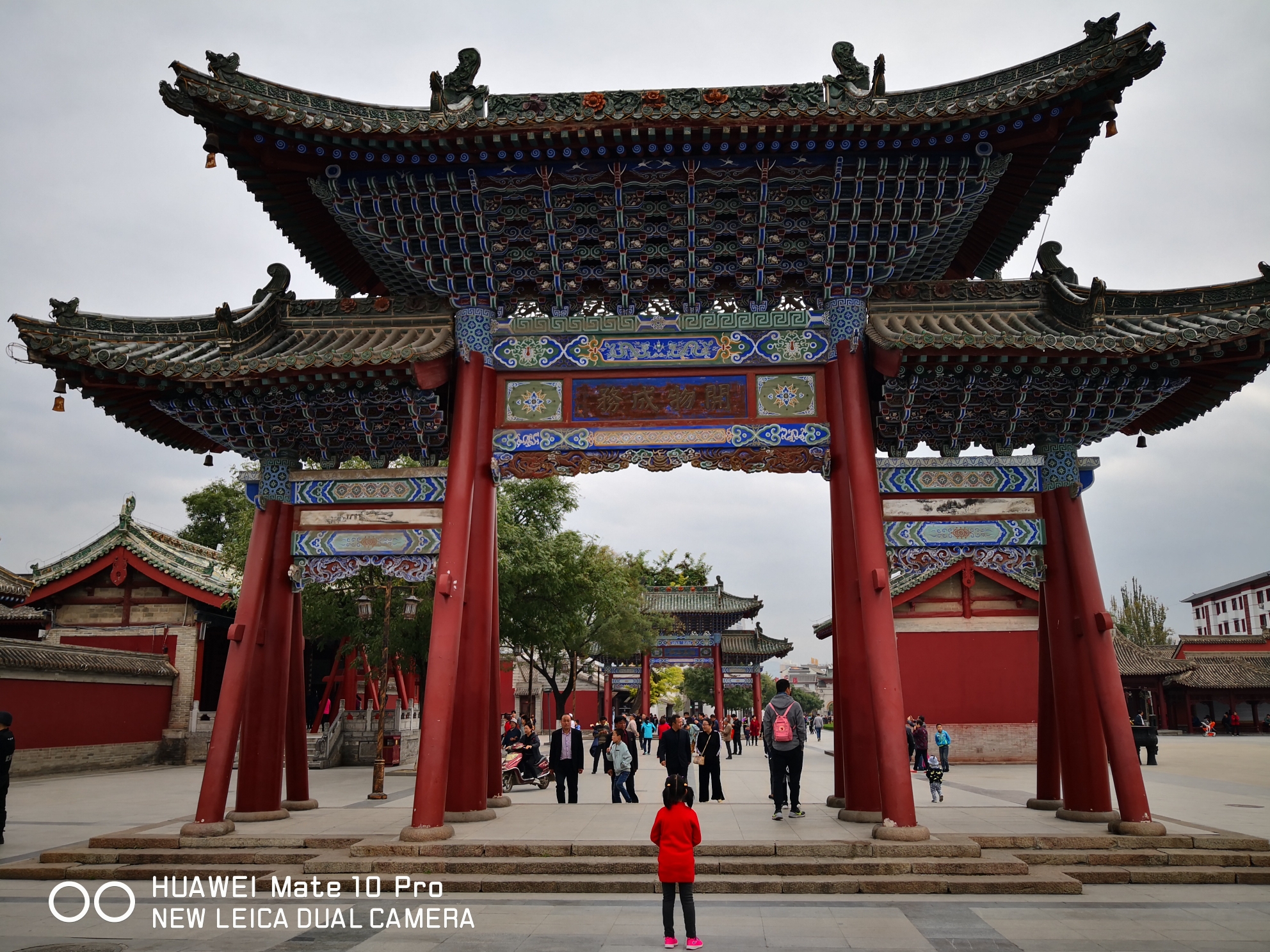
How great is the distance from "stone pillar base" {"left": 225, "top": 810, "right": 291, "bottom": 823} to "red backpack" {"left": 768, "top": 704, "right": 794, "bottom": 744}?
7.00 m

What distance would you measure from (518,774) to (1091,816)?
12.2 meters

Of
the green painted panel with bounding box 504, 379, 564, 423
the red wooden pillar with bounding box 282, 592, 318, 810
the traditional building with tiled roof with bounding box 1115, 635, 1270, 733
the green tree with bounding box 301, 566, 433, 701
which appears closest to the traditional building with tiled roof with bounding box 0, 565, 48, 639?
the green tree with bounding box 301, 566, 433, 701

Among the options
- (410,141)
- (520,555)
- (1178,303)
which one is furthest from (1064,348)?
(520,555)

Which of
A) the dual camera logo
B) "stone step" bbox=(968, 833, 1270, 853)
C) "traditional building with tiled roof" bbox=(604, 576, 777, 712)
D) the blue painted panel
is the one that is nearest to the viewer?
the dual camera logo

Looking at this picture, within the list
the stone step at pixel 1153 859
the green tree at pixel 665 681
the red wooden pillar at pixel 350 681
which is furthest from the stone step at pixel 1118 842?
the green tree at pixel 665 681

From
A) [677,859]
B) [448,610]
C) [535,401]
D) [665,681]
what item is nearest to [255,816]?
[448,610]

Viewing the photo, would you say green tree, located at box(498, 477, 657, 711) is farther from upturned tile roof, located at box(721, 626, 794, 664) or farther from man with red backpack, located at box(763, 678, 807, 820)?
upturned tile roof, located at box(721, 626, 794, 664)

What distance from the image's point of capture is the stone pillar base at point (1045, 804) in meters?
12.7

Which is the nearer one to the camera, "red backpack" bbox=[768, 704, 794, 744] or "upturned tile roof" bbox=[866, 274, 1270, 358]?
"upturned tile roof" bbox=[866, 274, 1270, 358]

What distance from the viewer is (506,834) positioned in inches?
418

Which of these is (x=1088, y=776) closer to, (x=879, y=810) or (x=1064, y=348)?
(x=879, y=810)

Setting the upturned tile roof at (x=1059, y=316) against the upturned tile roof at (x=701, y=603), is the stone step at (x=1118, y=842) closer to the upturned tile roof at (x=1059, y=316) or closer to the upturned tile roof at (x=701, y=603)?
the upturned tile roof at (x=1059, y=316)

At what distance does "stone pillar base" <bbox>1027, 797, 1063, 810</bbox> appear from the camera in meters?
12.7

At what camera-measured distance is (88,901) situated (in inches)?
349
